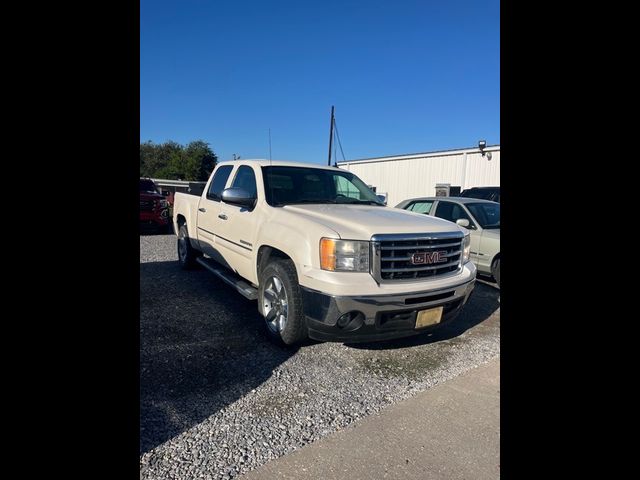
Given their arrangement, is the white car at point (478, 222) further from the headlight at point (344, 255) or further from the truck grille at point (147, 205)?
the truck grille at point (147, 205)

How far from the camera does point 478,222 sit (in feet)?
21.6

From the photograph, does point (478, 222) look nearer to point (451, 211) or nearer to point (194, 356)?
point (451, 211)

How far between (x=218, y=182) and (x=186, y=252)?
172 cm

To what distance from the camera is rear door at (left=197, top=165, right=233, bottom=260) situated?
5.25 m

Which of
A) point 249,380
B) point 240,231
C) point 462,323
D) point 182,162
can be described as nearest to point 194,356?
point 249,380

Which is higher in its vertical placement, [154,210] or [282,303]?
[154,210]

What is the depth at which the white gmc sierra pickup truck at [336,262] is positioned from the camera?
301cm

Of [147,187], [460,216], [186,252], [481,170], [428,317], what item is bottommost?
[428,317]

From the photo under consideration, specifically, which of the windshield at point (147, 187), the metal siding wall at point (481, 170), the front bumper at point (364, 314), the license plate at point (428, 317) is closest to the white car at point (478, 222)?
the license plate at point (428, 317)

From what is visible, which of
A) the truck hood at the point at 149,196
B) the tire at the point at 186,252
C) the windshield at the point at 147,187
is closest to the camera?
the tire at the point at 186,252

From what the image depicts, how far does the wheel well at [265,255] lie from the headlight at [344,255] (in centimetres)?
74

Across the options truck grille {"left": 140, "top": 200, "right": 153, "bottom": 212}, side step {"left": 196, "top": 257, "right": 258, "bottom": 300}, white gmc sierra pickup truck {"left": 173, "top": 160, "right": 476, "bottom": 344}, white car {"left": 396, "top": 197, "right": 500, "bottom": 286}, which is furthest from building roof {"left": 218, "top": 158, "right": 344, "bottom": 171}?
truck grille {"left": 140, "top": 200, "right": 153, "bottom": 212}
